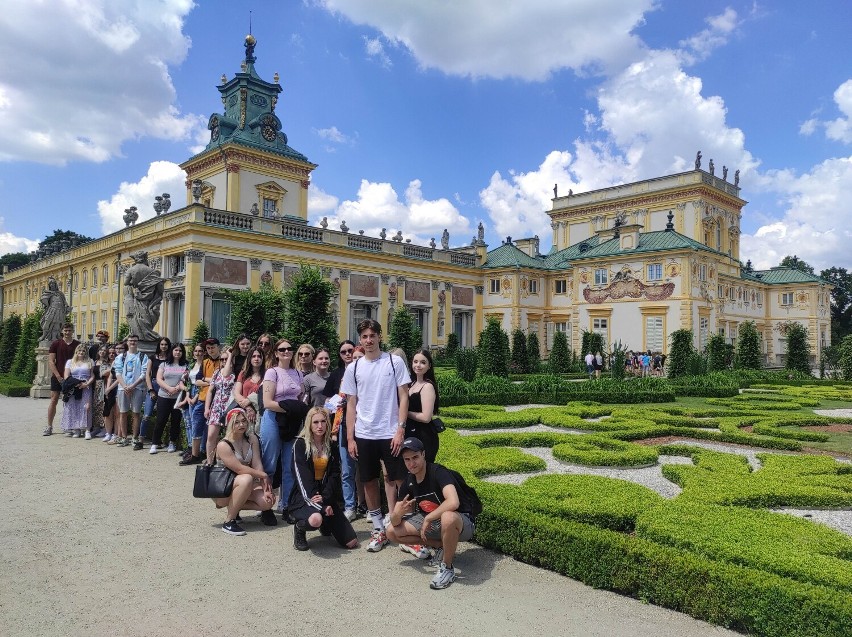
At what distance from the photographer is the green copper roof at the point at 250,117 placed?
129ft

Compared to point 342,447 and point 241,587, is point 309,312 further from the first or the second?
point 241,587

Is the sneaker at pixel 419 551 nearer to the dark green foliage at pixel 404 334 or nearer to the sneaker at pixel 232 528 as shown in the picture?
the sneaker at pixel 232 528

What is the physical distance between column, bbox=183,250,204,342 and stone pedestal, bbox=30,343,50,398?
22.9 feet

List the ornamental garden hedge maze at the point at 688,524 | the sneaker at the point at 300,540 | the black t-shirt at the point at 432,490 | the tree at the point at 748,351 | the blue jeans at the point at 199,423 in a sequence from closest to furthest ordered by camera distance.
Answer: the ornamental garden hedge maze at the point at 688,524 → the black t-shirt at the point at 432,490 → the sneaker at the point at 300,540 → the blue jeans at the point at 199,423 → the tree at the point at 748,351

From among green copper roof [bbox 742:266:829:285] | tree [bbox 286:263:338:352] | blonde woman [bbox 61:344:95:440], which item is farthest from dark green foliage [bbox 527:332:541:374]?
blonde woman [bbox 61:344:95:440]

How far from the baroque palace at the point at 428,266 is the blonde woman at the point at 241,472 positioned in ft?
75.7

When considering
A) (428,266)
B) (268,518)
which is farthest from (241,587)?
(428,266)

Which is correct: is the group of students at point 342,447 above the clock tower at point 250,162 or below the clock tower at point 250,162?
below

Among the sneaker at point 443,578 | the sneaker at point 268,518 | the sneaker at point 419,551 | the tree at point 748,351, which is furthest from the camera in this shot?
the tree at point 748,351

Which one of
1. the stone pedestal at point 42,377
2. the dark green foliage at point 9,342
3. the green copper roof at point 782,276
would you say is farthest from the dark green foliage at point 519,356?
the dark green foliage at point 9,342

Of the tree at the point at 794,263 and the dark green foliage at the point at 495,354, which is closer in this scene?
the dark green foliage at the point at 495,354

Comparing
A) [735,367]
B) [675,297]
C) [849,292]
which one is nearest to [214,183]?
[675,297]

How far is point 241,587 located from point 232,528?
139 cm

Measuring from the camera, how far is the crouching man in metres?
4.96
